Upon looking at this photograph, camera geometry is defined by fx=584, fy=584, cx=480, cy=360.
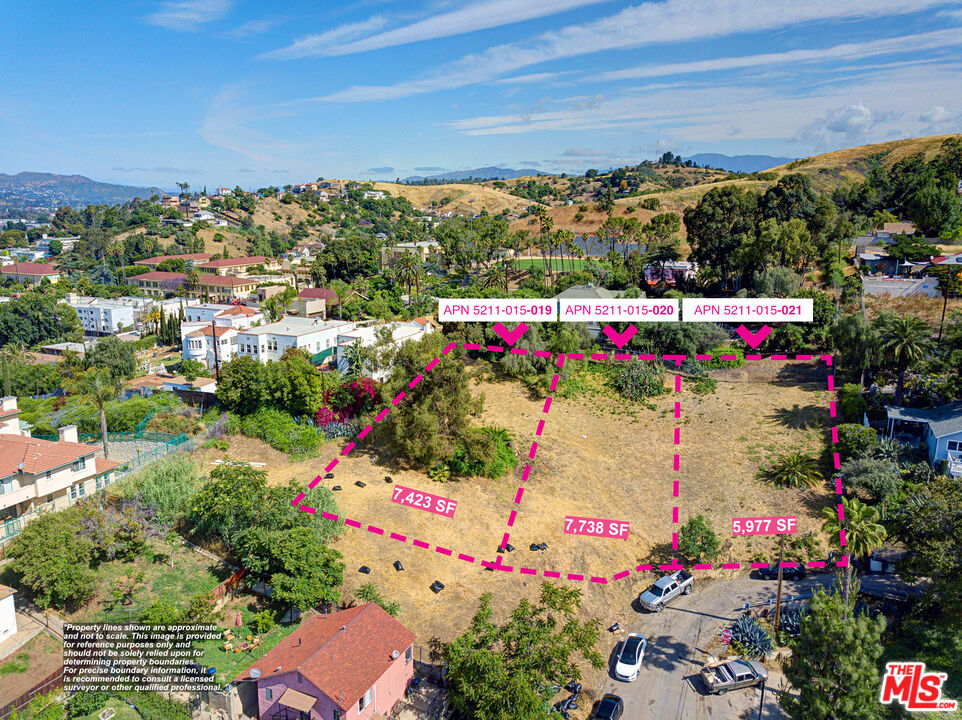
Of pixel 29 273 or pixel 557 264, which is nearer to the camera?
pixel 557 264

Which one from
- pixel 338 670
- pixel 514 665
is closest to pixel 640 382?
pixel 514 665

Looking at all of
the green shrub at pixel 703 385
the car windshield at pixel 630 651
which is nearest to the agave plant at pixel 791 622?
the car windshield at pixel 630 651

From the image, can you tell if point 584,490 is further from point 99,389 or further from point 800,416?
point 99,389

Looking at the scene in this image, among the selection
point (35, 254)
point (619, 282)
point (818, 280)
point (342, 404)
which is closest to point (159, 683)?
point (342, 404)

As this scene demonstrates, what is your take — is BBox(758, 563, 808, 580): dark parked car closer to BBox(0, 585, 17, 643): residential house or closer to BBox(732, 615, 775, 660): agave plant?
BBox(732, 615, 775, 660): agave plant

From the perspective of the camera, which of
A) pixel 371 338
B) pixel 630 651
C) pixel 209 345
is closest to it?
pixel 630 651

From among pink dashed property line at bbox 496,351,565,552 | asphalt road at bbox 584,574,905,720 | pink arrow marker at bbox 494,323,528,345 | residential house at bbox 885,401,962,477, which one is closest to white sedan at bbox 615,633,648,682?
asphalt road at bbox 584,574,905,720
